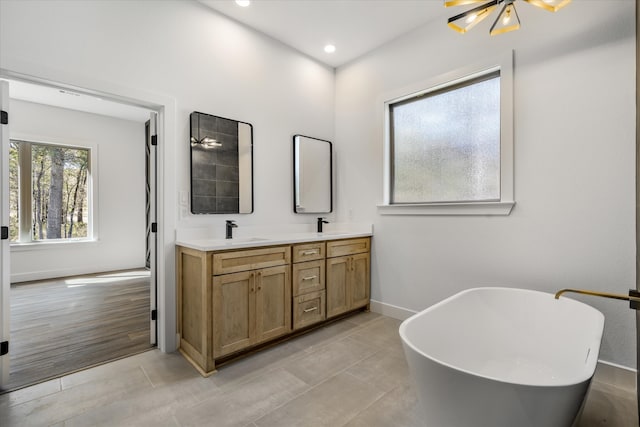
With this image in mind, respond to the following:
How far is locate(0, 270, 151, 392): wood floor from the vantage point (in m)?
2.23

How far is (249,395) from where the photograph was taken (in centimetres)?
186

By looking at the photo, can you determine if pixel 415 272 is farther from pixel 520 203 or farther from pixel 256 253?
pixel 256 253

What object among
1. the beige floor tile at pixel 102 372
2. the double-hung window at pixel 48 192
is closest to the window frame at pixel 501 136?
the beige floor tile at pixel 102 372

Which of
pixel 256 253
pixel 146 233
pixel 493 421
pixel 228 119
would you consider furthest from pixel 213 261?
pixel 146 233

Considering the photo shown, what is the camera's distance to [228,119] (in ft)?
9.36

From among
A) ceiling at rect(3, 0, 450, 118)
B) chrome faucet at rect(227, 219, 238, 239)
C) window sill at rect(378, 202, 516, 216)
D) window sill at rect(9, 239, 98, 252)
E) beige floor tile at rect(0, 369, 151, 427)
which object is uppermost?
ceiling at rect(3, 0, 450, 118)

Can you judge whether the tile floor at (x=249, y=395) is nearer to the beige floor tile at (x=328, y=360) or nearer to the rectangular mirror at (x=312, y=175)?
the beige floor tile at (x=328, y=360)

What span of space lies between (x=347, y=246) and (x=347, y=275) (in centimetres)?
30

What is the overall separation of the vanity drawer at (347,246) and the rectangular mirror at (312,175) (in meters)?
0.63

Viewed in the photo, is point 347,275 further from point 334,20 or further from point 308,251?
point 334,20

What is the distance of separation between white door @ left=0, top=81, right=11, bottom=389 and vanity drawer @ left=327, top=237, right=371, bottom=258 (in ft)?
7.64

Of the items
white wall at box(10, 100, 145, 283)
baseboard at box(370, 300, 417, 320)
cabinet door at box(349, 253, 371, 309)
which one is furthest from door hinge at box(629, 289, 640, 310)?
white wall at box(10, 100, 145, 283)

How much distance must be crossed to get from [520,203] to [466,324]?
3.59 feet

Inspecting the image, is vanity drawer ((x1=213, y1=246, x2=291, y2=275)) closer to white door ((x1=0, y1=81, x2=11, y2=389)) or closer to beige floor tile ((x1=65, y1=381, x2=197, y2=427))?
beige floor tile ((x1=65, y1=381, x2=197, y2=427))
